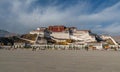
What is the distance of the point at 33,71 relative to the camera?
9.05 metres

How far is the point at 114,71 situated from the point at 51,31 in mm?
117688

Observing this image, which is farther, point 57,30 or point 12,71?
point 57,30

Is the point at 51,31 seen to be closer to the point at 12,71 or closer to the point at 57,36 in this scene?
the point at 57,36

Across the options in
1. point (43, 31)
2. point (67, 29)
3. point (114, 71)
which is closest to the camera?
point (114, 71)

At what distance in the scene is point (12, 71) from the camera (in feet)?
28.8

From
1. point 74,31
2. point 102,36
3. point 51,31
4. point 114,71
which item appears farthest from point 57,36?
point 114,71

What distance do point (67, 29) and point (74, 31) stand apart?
525 centimetres

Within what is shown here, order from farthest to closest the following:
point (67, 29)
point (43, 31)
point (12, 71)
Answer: point (67, 29), point (43, 31), point (12, 71)

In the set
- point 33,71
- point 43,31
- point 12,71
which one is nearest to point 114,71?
point 33,71

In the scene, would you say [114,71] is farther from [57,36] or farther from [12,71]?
[57,36]

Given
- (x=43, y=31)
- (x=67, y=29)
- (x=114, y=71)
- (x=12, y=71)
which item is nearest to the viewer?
(x=12, y=71)

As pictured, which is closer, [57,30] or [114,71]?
[114,71]

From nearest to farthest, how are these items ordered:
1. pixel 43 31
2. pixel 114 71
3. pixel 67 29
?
pixel 114 71 → pixel 43 31 → pixel 67 29

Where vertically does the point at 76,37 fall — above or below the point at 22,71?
above
